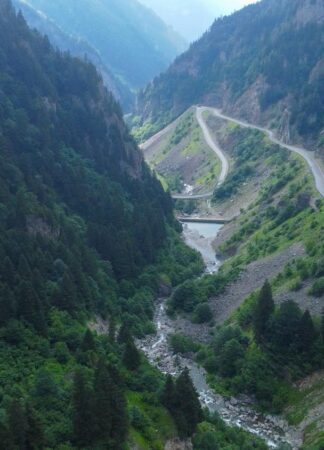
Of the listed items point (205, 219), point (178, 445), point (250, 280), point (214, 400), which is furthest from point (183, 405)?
point (205, 219)

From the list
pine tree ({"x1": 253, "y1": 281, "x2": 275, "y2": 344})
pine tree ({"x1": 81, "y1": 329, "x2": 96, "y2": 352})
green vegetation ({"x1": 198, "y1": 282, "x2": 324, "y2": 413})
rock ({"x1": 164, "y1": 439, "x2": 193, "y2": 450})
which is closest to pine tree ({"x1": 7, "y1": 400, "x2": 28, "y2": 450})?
rock ({"x1": 164, "y1": 439, "x2": 193, "y2": 450})

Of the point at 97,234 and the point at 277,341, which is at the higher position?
the point at 277,341

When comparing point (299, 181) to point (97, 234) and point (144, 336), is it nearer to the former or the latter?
point (97, 234)

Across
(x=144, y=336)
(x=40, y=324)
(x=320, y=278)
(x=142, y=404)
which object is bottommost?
(x=144, y=336)

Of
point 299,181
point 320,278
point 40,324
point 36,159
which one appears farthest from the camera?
point 299,181

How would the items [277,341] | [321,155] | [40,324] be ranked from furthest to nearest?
[321,155], [277,341], [40,324]

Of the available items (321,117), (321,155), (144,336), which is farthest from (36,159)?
(321,117)

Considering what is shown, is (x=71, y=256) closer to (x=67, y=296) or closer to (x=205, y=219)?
(x=67, y=296)
